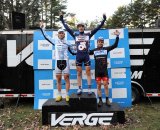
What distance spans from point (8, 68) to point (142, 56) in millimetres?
4437

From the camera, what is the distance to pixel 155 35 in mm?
11703

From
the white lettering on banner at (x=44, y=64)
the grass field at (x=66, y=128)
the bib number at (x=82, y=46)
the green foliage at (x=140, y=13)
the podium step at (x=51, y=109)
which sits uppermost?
the green foliage at (x=140, y=13)

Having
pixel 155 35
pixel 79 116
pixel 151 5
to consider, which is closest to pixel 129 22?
pixel 151 5

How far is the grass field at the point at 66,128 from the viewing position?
8.79 m

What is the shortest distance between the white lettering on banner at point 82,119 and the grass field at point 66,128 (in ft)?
0.61

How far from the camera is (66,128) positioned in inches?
345

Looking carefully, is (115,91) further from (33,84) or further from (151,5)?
(151,5)

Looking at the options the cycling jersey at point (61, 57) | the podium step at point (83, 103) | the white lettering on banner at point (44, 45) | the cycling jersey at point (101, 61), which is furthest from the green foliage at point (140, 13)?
the podium step at point (83, 103)

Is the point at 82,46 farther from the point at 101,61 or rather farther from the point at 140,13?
the point at 140,13

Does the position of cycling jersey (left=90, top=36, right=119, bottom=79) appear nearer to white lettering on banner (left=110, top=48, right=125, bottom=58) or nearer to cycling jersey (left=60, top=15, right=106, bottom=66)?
cycling jersey (left=60, top=15, right=106, bottom=66)

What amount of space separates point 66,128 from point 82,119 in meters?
0.51

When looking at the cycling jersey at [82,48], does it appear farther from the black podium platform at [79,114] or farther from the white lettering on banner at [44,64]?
the white lettering on banner at [44,64]

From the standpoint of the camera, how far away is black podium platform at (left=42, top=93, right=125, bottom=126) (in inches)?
354

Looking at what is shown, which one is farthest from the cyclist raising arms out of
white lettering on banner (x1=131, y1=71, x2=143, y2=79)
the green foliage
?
the green foliage
